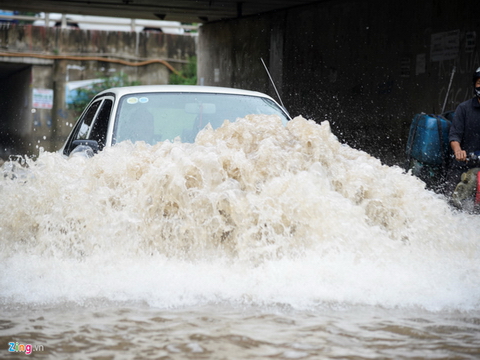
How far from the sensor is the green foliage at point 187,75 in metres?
25.3

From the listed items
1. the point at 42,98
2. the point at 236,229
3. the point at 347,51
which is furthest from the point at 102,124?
the point at 42,98

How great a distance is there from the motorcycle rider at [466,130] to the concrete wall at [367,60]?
4074 mm

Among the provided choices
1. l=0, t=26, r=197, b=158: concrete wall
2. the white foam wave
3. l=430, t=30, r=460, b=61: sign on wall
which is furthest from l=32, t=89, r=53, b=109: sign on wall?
the white foam wave

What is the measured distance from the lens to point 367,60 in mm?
13398

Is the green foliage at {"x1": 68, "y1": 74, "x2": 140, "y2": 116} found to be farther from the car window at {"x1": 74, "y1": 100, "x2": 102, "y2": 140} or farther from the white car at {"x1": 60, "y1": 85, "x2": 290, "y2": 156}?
the white car at {"x1": 60, "y1": 85, "x2": 290, "y2": 156}

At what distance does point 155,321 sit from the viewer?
11.1 ft

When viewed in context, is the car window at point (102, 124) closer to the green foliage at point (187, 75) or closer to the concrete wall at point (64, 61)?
the concrete wall at point (64, 61)

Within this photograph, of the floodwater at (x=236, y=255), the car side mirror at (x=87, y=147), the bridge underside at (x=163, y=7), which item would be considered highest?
the bridge underside at (x=163, y=7)

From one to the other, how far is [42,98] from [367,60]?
1439 centimetres

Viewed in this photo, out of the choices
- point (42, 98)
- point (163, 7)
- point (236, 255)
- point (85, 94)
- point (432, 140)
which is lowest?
point (236, 255)

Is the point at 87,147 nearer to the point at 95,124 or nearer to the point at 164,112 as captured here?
the point at 164,112

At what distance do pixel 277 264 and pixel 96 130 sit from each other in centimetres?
271

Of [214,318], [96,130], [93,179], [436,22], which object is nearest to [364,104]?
[436,22]

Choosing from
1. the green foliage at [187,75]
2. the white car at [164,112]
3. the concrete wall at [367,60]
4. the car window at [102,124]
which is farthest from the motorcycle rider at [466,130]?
the green foliage at [187,75]
